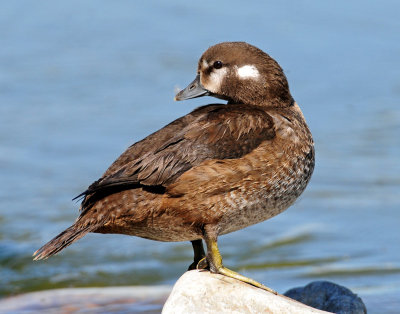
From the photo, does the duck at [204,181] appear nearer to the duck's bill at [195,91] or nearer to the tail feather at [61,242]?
the tail feather at [61,242]

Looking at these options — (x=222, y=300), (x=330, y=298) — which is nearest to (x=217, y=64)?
(x=222, y=300)

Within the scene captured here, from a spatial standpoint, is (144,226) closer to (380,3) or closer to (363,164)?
(363,164)

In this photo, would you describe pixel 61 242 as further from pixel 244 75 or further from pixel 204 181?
pixel 244 75

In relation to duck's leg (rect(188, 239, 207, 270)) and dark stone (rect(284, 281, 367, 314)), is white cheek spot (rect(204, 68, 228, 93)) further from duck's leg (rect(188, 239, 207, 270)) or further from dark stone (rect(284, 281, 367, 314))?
dark stone (rect(284, 281, 367, 314))

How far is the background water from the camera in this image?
975cm

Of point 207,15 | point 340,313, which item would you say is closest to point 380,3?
point 207,15

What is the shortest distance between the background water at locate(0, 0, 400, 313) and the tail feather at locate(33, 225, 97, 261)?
3.48 metres

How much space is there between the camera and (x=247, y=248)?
10.1m

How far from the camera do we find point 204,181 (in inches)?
235

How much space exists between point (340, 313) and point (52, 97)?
264 inches

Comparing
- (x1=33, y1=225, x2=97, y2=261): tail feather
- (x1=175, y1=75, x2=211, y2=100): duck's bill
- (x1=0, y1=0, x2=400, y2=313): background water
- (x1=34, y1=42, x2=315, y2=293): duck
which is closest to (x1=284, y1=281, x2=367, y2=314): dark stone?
(x1=0, y1=0, x2=400, y2=313): background water

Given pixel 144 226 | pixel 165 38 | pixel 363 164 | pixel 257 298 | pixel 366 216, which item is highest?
pixel 165 38

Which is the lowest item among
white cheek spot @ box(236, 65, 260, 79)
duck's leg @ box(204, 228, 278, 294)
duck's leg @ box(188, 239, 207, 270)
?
duck's leg @ box(204, 228, 278, 294)

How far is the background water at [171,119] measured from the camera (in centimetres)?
975
